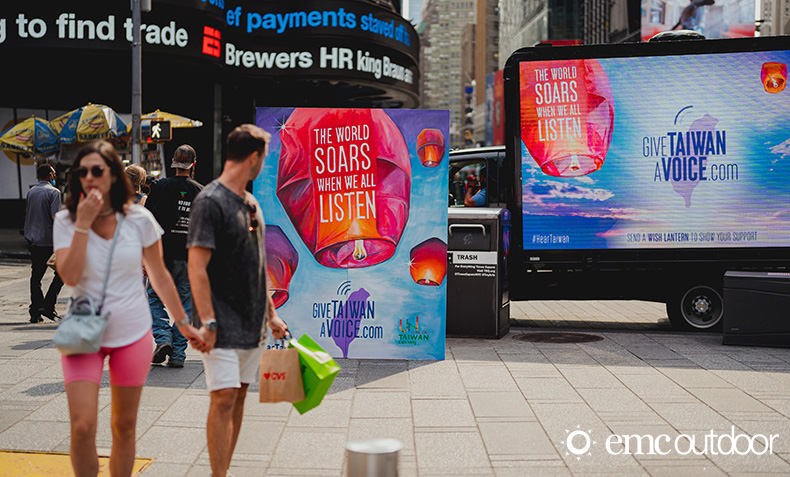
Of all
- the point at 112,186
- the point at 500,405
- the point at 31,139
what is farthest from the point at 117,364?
the point at 31,139

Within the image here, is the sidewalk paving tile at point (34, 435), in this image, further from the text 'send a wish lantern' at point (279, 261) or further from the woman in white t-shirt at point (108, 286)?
the text 'send a wish lantern' at point (279, 261)

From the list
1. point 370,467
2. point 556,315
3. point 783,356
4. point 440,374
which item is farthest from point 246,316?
point 556,315

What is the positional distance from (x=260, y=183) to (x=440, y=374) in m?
2.43

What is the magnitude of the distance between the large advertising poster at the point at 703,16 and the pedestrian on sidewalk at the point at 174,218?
4698 centimetres

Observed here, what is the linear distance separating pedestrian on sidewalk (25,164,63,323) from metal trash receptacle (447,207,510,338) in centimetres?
477

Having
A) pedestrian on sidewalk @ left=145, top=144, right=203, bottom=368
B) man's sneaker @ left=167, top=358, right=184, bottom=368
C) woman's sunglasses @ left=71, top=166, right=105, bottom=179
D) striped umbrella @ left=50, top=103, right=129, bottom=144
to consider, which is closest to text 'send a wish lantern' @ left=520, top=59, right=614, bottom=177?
pedestrian on sidewalk @ left=145, top=144, right=203, bottom=368

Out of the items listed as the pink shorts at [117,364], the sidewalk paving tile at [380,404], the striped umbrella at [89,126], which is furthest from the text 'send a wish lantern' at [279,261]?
the striped umbrella at [89,126]

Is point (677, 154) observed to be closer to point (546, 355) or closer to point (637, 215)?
point (637, 215)

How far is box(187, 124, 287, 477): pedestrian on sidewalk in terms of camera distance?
4.18 meters

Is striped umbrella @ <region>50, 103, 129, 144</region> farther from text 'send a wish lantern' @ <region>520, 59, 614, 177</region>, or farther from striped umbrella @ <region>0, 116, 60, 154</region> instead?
text 'send a wish lantern' @ <region>520, 59, 614, 177</region>

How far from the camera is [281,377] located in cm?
452

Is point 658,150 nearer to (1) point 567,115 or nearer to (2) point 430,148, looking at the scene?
(1) point 567,115

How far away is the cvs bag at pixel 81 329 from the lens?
3.77 meters

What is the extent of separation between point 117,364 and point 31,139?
1598 centimetres
